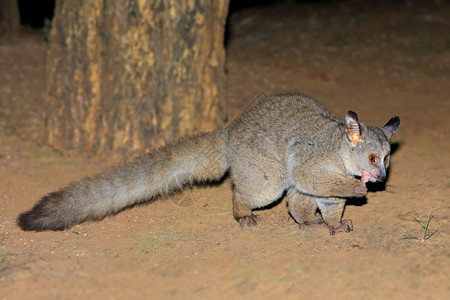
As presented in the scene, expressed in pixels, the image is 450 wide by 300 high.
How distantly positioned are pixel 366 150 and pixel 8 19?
9.03 meters

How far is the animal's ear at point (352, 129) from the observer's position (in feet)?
17.9

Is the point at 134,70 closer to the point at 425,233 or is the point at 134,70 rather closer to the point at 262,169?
A: the point at 262,169

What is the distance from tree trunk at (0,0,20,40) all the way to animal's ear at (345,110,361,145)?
8702 mm

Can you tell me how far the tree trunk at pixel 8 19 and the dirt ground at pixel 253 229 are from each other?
31.5 inches

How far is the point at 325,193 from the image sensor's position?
18.2 ft

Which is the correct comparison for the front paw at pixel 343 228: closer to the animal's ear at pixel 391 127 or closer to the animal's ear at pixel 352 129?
the animal's ear at pixel 352 129

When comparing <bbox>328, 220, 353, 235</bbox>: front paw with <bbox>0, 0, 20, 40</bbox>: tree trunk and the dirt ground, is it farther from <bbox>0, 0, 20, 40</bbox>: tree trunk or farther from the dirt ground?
<bbox>0, 0, 20, 40</bbox>: tree trunk

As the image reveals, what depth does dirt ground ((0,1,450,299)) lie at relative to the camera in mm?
4516

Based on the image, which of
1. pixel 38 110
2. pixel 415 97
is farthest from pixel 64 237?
pixel 415 97

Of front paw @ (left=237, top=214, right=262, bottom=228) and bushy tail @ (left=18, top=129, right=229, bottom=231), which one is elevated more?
bushy tail @ (left=18, top=129, right=229, bottom=231)

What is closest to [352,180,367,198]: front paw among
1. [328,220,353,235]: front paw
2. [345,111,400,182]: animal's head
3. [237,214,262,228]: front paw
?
[345,111,400,182]: animal's head

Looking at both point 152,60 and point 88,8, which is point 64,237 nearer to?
point 152,60

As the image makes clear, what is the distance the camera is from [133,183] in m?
5.80

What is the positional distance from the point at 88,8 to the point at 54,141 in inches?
74.2
